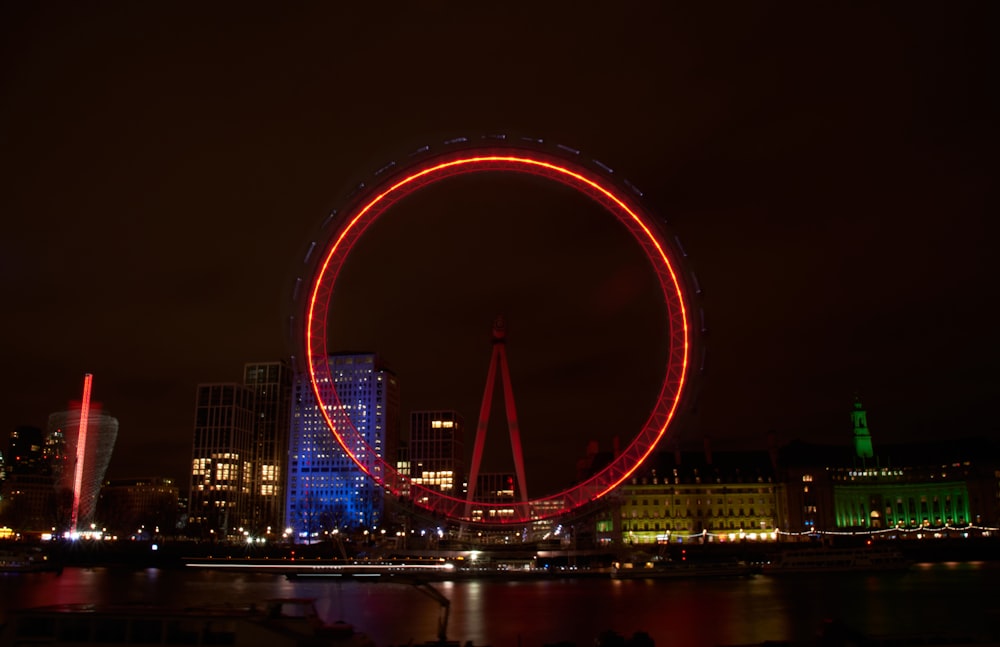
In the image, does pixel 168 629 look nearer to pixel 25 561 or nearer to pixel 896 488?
pixel 25 561

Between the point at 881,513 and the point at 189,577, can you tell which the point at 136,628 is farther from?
the point at 881,513

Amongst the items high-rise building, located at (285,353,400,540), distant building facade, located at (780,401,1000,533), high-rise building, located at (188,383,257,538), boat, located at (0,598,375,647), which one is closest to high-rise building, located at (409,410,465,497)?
high-rise building, located at (285,353,400,540)

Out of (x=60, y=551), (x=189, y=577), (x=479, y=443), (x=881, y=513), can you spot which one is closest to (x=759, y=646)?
(x=479, y=443)

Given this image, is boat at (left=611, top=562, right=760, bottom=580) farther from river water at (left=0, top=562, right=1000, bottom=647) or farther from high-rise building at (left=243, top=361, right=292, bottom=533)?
high-rise building at (left=243, top=361, right=292, bottom=533)

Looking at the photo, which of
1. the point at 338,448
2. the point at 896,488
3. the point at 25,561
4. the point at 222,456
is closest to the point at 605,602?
the point at 25,561

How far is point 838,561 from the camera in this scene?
77.6m

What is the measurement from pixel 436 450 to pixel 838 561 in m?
115

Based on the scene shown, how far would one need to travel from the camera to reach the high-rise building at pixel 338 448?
156500 mm

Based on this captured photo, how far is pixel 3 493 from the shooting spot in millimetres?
160375

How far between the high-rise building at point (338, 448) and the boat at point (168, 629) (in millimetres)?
132514

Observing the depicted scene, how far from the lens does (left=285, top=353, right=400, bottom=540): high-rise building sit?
156m

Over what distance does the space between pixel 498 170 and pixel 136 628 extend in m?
31.6

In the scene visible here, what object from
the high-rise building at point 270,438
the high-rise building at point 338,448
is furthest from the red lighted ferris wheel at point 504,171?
the high-rise building at point 270,438

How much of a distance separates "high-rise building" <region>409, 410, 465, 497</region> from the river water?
10598 centimetres
